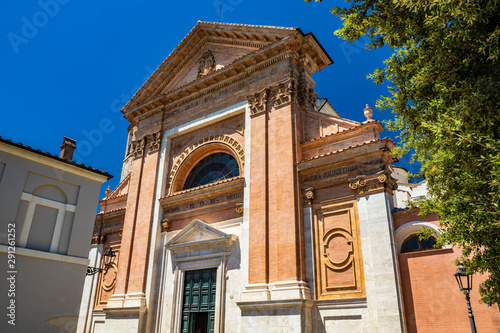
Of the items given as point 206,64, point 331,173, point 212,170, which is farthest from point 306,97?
point 206,64

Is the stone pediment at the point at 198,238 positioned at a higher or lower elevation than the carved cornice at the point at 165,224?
lower

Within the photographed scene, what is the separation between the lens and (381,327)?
984 cm

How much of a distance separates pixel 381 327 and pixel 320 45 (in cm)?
1051

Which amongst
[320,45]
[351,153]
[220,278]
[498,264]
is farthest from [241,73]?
[498,264]

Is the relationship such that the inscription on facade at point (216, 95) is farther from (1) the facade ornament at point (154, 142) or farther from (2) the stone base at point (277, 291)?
(2) the stone base at point (277, 291)

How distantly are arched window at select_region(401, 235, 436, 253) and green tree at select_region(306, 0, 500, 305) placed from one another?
357 cm

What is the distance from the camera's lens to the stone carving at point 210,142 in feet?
49.0

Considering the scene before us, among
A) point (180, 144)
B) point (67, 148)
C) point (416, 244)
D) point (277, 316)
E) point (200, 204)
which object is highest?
point (180, 144)

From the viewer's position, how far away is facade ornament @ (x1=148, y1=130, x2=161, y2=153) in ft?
58.4

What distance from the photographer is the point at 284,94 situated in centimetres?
1413

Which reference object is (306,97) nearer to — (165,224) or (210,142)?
(210,142)

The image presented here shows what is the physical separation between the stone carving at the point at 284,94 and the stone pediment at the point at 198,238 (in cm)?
516

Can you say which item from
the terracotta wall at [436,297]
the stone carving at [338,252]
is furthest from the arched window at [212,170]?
the terracotta wall at [436,297]

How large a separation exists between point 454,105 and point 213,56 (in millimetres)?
13355
